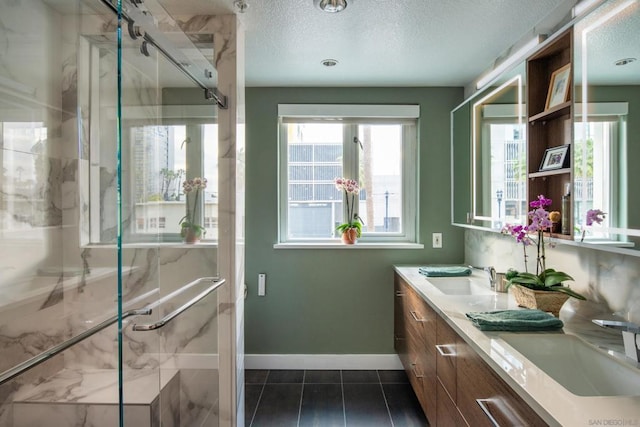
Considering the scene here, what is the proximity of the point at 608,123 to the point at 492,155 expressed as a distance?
0.86 meters

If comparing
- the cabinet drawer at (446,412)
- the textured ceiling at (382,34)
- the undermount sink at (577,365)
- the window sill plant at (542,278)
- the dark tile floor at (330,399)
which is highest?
the textured ceiling at (382,34)

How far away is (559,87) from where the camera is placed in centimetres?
154

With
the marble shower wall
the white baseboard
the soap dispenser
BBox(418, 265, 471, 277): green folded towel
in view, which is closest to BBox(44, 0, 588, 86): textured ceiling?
the soap dispenser

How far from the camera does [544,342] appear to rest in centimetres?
129

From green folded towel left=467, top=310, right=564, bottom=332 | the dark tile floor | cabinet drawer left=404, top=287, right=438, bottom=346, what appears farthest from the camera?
the dark tile floor

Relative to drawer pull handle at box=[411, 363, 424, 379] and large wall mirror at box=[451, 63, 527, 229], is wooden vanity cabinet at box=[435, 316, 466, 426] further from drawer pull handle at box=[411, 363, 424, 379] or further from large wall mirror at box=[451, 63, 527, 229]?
large wall mirror at box=[451, 63, 527, 229]

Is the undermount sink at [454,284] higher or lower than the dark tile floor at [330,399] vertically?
higher

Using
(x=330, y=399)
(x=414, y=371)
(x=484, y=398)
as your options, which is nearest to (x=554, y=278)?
(x=484, y=398)

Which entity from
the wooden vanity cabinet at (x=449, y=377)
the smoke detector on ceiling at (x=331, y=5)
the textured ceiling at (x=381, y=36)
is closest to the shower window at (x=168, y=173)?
the textured ceiling at (x=381, y=36)

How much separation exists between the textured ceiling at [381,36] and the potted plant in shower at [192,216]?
0.87m

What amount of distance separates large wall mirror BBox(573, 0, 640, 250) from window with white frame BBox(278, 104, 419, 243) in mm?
1585

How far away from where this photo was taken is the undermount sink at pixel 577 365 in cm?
→ 108

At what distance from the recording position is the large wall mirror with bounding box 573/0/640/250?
1.19 meters

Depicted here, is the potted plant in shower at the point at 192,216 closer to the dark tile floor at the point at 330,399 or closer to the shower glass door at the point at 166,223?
the shower glass door at the point at 166,223
